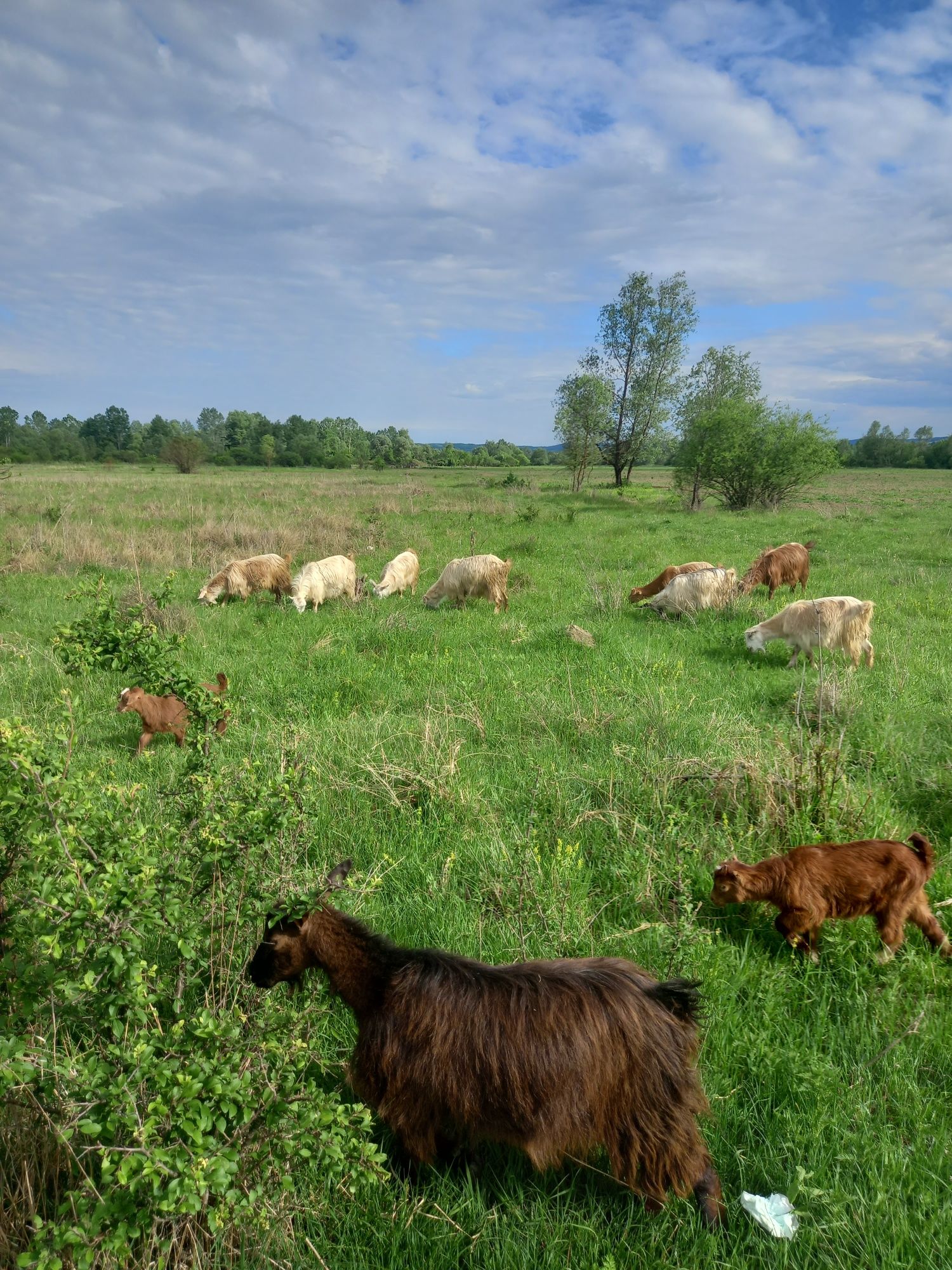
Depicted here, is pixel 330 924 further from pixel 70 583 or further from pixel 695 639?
pixel 70 583

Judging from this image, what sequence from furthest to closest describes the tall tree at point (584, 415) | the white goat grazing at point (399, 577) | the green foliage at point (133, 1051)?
the tall tree at point (584, 415) → the white goat grazing at point (399, 577) → the green foliage at point (133, 1051)

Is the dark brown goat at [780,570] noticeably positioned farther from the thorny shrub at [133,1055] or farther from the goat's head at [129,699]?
the thorny shrub at [133,1055]

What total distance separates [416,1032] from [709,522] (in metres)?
27.2

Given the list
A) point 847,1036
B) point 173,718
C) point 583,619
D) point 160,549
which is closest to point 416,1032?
point 847,1036

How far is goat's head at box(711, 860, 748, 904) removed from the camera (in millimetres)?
3635

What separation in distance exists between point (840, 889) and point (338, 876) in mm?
2741

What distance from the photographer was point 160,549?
1786 centimetres

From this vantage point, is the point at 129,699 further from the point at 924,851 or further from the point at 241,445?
the point at 241,445

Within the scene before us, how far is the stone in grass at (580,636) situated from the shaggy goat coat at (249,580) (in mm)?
7190

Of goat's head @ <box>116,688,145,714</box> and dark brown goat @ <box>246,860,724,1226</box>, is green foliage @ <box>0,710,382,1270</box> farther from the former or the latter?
goat's head @ <box>116,688,145,714</box>

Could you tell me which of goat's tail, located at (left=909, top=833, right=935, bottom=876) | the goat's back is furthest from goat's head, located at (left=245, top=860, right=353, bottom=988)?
goat's tail, located at (left=909, top=833, right=935, bottom=876)

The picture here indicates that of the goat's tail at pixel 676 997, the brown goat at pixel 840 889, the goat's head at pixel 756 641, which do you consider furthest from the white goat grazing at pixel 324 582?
the goat's tail at pixel 676 997

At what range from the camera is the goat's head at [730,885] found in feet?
11.9

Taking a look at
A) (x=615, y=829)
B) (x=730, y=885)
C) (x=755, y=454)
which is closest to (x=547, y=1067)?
→ (x=730, y=885)
